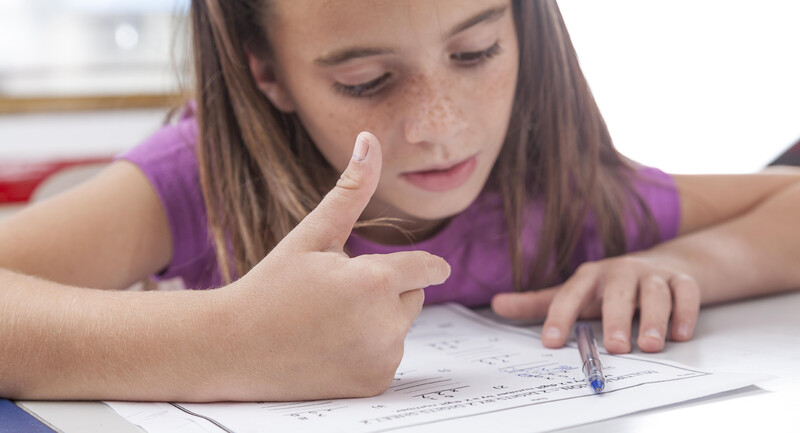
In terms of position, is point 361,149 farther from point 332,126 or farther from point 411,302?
point 332,126

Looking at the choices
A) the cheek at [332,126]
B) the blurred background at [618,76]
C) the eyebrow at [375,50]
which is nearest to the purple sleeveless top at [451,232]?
the cheek at [332,126]

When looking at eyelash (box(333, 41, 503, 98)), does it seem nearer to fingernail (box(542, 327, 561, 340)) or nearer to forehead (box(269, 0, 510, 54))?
forehead (box(269, 0, 510, 54))

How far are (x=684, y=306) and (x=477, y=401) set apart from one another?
27 cm

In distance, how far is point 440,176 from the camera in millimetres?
741

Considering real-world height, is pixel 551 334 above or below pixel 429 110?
below

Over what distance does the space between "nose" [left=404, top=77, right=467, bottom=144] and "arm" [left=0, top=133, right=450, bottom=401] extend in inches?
7.1

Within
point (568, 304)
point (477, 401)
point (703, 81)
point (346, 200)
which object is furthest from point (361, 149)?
point (703, 81)

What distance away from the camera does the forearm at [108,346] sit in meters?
0.50

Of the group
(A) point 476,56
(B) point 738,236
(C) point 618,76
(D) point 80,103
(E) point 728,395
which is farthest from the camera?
(D) point 80,103

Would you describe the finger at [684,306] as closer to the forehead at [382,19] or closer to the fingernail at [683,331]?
the fingernail at [683,331]

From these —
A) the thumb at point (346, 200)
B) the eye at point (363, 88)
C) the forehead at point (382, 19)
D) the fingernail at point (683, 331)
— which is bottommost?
the fingernail at point (683, 331)

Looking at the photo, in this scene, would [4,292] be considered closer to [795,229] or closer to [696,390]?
[696,390]

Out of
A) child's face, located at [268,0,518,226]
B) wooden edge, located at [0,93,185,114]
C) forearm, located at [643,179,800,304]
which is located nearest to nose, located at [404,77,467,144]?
child's face, located at [268,0,518,226]

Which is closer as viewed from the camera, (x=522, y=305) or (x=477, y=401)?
(x=477, y=401)
